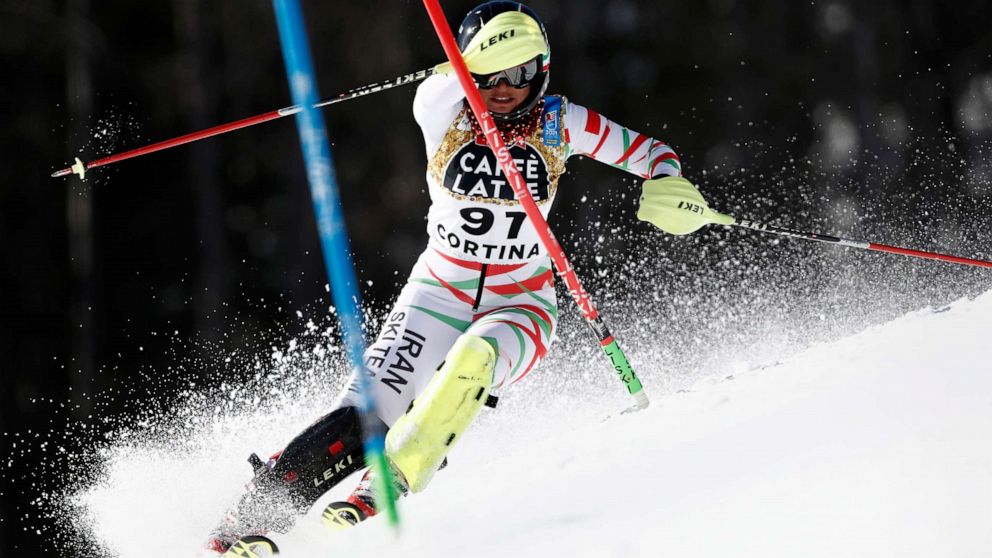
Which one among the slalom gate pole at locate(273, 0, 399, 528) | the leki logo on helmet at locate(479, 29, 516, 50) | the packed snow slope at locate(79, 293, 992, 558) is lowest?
the packed snow slope at locate(79, 293, 992, 558)

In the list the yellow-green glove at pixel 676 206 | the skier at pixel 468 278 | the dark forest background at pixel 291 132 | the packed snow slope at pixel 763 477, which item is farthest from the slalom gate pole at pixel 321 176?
the dark forest background at pixel 291 132

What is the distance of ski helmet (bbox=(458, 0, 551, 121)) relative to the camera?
7.71 ft

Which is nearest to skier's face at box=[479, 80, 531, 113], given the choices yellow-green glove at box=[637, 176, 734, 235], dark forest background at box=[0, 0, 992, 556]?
yellow-green glove at box=[637, 176, 734, 235]

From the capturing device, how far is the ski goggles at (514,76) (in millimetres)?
2406

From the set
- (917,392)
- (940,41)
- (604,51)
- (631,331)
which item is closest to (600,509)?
(917,392)

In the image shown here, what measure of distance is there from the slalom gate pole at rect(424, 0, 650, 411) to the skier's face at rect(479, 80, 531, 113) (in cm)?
12

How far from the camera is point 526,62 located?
2.37 metres

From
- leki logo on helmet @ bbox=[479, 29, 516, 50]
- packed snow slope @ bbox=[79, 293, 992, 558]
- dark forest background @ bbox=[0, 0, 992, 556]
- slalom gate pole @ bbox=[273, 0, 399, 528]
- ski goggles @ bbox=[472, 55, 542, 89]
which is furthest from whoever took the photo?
dark forest background @ bbox=[0, 0, 992, 556]

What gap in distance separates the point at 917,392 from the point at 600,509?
2.54 ft

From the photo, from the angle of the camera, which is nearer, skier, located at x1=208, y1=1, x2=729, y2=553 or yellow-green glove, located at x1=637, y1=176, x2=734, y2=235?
skier, located at x1=208, y1=1, x2=729, y2=553

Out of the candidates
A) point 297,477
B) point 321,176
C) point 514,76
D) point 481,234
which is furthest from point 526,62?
point 297,477

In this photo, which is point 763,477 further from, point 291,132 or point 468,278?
point 291,132

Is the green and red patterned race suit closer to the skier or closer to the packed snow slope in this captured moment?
the skier

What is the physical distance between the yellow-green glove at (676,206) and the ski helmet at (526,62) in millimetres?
399
